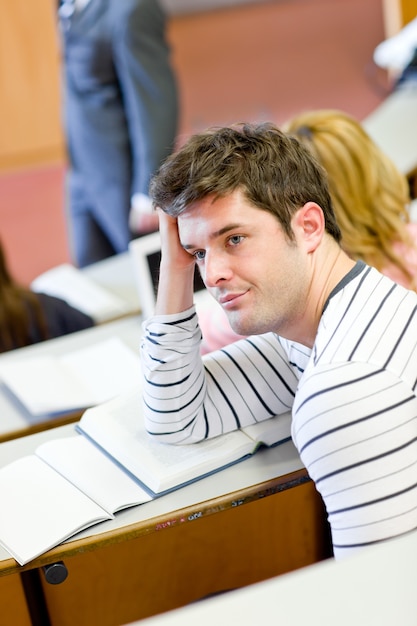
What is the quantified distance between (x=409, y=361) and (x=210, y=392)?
1.56 feet

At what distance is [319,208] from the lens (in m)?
1.42

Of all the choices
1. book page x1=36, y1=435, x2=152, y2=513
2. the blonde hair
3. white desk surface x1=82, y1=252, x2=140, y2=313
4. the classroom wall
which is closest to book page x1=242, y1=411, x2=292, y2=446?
book page x1=36, y1=435, x2=152, y2=513

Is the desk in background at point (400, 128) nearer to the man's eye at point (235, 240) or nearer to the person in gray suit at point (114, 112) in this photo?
the person in gray suit at point (114, 112)

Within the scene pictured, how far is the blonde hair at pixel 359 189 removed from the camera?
207 cm

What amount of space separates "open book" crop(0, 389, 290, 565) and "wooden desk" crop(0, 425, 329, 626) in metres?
0.03

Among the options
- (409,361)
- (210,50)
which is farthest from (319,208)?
(210,50)

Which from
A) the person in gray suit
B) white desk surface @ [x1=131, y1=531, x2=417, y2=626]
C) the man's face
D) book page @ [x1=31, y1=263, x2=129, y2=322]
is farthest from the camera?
the person in gray suit

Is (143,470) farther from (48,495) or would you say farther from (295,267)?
(295,267)

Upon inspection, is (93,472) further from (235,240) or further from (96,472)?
(235,240)

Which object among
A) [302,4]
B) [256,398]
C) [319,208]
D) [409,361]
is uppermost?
[302,4]

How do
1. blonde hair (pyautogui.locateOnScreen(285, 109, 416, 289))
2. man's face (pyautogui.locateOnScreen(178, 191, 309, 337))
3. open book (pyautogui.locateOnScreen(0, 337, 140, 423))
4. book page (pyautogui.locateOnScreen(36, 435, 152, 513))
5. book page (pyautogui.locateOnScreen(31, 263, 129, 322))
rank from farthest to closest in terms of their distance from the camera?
book page (pyautogui.locateOnScreen(31, 263, 129, 322)) → blonde hair (pyautogui.locateOnScreen(285, 109, 416, 289)) → open book (pyautogui.locateOnScreen(0, 337, 140, 423)) → book page (pyautogui.locateOnScreen(36, 435, 152, 513)) → man's face (pyautogui.locateOnScreen(178, 191, 309, 337))

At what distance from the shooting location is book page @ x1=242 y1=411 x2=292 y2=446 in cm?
161

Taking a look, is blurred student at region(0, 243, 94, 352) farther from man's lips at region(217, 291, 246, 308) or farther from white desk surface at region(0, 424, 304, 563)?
man's lips at region(217, 291, 246, 308)

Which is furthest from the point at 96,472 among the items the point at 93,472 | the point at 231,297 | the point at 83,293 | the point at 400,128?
the point at 400,128
